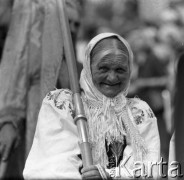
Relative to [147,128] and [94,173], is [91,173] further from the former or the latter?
[147,128]

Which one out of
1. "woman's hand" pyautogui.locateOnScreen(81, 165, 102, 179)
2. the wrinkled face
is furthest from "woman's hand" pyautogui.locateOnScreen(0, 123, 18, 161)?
"woman's hand" pyautogui.locateOnScreen(81, 165, 102, 179)

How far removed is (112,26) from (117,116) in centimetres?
672

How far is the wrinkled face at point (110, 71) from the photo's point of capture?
12.4 ft

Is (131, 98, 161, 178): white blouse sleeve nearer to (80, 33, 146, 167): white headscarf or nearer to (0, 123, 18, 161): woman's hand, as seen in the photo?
(80, 33, 146, 167): white headscarf

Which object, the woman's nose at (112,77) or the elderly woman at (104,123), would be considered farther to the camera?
the woman's nose at (112,77)

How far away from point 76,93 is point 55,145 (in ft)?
1.24

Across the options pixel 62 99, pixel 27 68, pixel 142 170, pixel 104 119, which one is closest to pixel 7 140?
pixel 27 68

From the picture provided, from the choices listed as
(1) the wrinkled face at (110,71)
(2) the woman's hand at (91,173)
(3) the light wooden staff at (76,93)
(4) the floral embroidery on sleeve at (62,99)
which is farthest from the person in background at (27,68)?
(2) the woman's hand at (91,173)

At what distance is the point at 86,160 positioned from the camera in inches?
136

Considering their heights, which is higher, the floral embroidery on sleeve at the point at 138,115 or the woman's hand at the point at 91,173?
the floral embroidery on sleeve at the point at 138,115

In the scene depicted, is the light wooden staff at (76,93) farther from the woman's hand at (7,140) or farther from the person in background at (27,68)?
the woman's hand at (7,140)

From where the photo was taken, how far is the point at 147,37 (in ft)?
27.6

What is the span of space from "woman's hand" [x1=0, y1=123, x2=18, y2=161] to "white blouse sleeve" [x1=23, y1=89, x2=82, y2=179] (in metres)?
0.74

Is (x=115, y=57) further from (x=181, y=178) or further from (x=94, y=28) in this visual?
(x=94, y=28)
